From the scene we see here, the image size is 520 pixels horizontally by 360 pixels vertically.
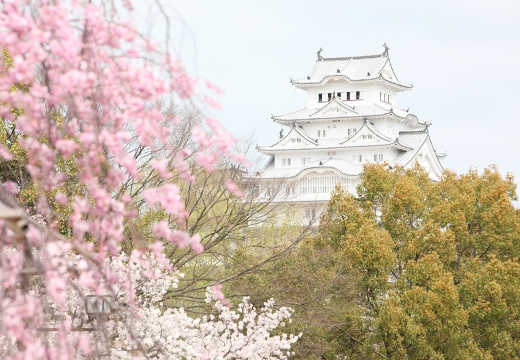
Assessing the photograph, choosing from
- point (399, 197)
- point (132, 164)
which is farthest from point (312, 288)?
point (132, 164)

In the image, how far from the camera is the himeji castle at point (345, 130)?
5028cm

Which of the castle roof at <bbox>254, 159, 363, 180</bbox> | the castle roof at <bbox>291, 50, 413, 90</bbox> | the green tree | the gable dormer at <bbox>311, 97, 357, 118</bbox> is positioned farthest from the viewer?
the castle roof at <bbox>291, 50, 413, 90</bbox>

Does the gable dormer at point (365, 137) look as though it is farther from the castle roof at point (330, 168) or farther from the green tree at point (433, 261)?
the green tree at point (433, 261)

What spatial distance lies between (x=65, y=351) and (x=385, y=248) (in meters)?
15.1

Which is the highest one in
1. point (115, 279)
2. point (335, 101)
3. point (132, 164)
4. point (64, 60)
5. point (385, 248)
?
point (335, 101)

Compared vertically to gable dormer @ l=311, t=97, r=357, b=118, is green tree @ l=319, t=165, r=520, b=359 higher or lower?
lower

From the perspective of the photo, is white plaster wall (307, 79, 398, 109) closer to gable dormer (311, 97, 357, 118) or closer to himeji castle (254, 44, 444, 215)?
himeji castle (254, 44, 444, 215)

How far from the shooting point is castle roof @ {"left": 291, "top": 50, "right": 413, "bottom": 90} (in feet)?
174

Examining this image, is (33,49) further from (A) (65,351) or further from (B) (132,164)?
(A) (65,351)

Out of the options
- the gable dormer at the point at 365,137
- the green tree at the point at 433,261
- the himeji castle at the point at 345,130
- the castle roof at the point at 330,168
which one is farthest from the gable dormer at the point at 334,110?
the green tree at the point at 433,261

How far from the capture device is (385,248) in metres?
19.0

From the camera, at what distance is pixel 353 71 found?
178 ft

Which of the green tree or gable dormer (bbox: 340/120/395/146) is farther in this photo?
gable dormer (bbox: 340/120/395/146)

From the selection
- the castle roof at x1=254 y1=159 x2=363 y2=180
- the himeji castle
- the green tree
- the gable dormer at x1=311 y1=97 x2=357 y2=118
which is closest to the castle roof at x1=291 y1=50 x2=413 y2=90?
the himeji castle
